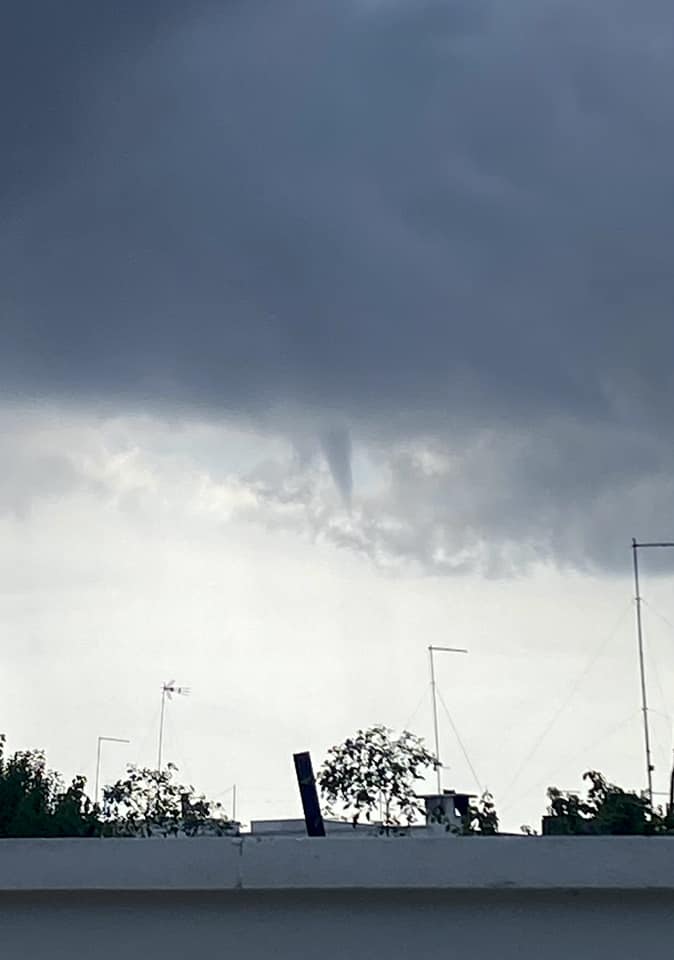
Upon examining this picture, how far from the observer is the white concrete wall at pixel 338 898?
7691mm

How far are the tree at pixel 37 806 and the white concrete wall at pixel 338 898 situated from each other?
6.98 ft

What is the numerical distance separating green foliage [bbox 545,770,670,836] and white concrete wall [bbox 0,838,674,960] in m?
0.81

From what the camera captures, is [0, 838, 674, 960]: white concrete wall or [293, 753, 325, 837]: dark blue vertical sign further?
[293, 753, 325, 837]: dark blue vertical sign

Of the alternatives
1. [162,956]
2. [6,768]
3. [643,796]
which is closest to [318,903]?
[162,956]

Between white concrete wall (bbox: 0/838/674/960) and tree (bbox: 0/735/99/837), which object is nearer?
white concrete wall (bbox: 0/838/674/960)

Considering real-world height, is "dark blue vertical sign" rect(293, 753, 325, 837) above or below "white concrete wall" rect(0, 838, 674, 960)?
above

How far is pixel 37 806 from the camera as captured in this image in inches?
667

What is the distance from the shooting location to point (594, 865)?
25.1 feet

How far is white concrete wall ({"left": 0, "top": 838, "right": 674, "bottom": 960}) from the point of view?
303 inches

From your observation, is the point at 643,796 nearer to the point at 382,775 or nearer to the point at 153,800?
the point at 382,775

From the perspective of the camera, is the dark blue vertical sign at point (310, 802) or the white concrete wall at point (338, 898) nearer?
the white concrete wall at point (338, 898)

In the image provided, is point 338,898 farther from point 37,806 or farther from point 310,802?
point 37,806

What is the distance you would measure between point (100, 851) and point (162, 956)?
0.69 m

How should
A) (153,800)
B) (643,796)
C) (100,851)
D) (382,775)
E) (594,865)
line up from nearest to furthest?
1. (594,865)
2. (100,851)
3. (643,796)
4. (382,775)
5. (153,800)
